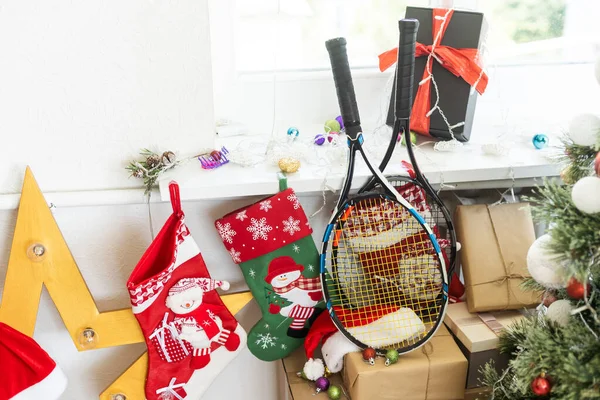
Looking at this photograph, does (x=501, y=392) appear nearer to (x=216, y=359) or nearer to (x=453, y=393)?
(x=453, y=393)

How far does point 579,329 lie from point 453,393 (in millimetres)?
324

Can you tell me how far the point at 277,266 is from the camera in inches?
42.4

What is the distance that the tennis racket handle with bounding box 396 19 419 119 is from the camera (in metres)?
0.90

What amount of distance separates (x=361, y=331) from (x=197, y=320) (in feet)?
0.98

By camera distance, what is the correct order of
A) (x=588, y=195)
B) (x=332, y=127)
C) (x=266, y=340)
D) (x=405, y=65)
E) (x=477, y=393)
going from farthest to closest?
1. (x=332, y=127)
2. (x=266, y=340)
3. (x=477, y=393)
4. (x=405, y=65)
5. (x=588, y=195)

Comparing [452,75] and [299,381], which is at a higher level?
[452,75]

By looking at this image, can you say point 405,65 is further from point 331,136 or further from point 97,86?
point 97,86

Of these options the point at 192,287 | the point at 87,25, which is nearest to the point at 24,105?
the point at 87,25

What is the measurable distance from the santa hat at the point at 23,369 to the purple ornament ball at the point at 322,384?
0.47m

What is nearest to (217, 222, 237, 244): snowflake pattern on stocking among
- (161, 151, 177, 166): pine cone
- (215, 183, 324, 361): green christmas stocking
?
(215, 183, 324, 361): green christmas stocking

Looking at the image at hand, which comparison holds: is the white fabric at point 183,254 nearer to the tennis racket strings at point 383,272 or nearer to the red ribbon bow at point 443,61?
the tennis racket strings at point 383,272

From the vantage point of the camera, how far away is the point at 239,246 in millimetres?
1053

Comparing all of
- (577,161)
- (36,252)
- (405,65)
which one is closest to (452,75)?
(405,65)

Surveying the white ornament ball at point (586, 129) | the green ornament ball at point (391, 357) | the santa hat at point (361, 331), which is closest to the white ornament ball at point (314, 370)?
the santa hat at point (361, 331)
